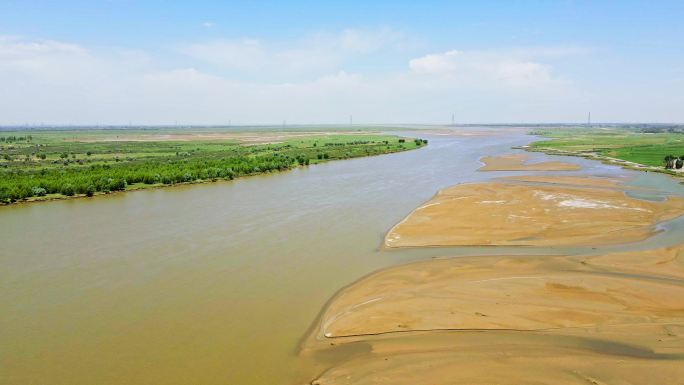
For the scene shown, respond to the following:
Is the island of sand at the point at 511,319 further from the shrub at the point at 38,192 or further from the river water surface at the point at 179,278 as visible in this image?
the shrub at the point at 38,192

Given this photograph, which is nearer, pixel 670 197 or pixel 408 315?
pixel 408 315

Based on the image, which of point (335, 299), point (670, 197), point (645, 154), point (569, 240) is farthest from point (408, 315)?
point (645, 154)

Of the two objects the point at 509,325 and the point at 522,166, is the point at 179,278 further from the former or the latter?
the point at 522,166

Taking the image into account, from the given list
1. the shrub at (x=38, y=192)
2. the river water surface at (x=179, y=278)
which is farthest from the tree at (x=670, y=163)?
the shrub at (x=38, y=192)

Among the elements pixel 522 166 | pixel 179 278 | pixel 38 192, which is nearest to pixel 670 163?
pixel 522 166

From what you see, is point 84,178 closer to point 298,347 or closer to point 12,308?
point 12,308

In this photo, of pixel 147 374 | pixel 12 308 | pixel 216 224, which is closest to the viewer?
pixel 147 374
